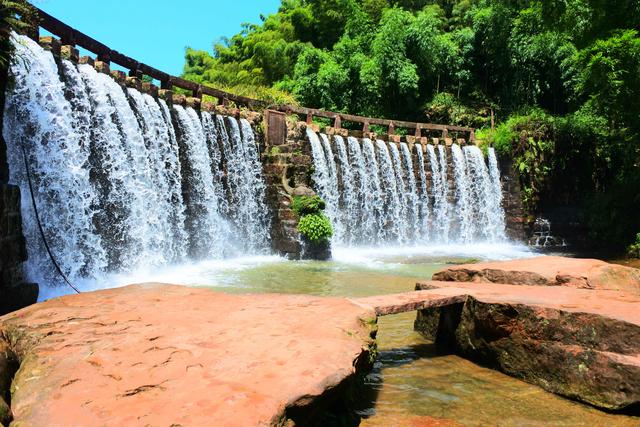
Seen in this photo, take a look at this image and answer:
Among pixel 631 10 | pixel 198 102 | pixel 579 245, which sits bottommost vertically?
pixel 579 245

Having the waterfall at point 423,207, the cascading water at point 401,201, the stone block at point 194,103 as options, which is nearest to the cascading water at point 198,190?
the stone block at point 194,103

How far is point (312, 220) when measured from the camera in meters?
12.8

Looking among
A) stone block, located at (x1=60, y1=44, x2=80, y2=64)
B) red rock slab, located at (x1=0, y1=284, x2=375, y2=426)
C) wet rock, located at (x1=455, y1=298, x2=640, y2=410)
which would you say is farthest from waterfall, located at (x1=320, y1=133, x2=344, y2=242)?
red rock slab, located at (x1=0, y1=284, x2=375, y2=426)

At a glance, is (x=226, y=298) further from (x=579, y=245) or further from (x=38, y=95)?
(x=579, y=245)

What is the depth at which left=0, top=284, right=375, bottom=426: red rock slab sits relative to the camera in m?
2.24

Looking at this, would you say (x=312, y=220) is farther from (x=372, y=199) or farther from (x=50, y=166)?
(x=50, y=166)

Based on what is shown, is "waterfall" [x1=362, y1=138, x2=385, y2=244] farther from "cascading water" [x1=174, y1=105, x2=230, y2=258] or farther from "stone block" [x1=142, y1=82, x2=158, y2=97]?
"stone block" [x1=142, y1=82, x2=158, y2=97]

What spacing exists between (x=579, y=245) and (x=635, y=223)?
250 centimetres

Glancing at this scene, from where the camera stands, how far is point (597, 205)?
54.9 ft

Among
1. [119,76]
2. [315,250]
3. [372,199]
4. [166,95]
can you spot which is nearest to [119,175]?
[119,76]

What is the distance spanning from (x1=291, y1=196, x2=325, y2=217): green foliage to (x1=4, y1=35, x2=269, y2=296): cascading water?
3.57ft

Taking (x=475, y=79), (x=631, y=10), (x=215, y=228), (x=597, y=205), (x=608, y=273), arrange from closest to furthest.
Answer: (x=608, y=273)
(x=215, y=228)
(x=631, y=10)
(x=597, y=205)
(x=475, y=79)

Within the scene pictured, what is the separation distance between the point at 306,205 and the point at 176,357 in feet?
33.5

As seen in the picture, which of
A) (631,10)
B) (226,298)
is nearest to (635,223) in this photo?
(631,10)
